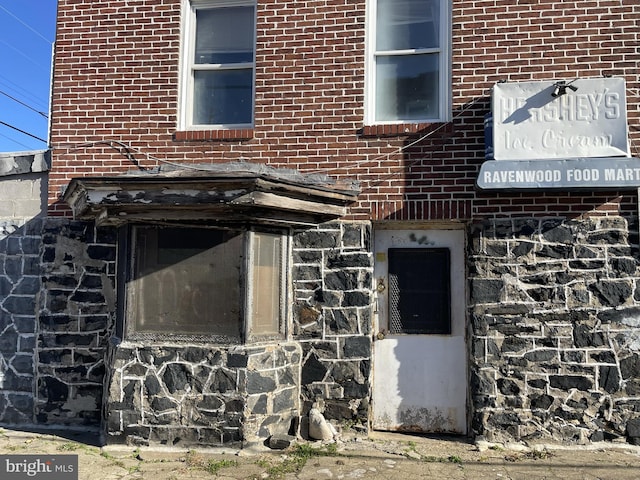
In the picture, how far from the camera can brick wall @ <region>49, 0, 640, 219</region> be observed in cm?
624

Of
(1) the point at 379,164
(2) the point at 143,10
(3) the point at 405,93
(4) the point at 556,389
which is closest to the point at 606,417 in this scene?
(4) the point at 556,389

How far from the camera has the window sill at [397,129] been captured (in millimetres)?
6399

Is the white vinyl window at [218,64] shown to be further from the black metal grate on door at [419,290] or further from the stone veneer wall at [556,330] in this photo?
the stone veneer wall at [556,330]

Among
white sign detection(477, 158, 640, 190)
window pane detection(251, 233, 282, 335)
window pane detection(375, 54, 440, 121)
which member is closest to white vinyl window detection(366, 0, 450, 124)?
window pane detection(375, 54, 440, 121)

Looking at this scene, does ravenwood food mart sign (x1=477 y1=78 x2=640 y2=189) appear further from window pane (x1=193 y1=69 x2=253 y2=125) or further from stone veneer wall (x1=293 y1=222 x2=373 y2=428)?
window pane (x1=193 y1=69 x2=253 y2=125)

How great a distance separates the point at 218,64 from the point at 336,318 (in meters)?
3.26

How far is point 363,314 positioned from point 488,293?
4.26 feet

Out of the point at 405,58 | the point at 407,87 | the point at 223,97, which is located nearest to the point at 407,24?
the point at 405,58

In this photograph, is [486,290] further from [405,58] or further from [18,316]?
[18,316]

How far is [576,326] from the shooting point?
19.5 ft

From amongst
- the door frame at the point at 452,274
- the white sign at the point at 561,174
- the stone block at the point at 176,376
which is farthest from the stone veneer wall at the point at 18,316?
the white sign at the point at 561,174

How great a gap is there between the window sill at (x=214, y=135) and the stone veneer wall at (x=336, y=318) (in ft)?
4.50

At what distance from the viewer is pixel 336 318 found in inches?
248

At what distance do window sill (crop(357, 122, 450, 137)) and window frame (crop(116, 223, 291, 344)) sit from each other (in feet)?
4.68
